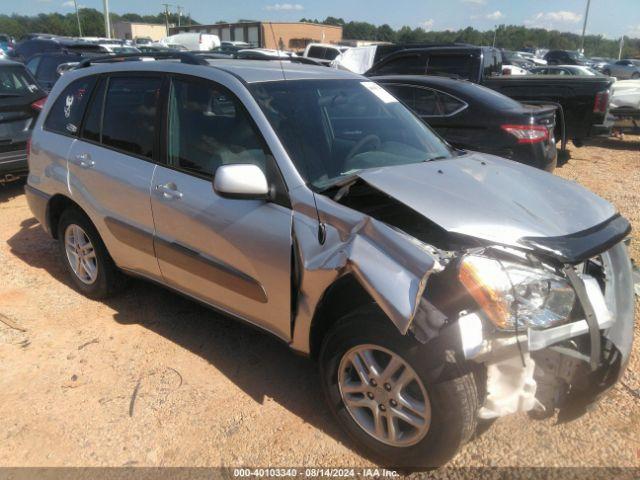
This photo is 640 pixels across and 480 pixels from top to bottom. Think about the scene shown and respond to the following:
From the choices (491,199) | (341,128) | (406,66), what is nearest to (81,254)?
(341,128)

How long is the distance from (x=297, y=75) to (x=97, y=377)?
217 centimetres

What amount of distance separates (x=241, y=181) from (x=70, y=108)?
2.16 meters

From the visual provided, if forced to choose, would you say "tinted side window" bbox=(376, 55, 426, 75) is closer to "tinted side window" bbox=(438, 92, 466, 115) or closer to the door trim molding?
"tinted side window" bbox=(438, 92, 466, 115)

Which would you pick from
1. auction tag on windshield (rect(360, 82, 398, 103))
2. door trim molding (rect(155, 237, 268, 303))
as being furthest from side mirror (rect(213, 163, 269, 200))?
auction tag on windshield (rect(360, 82, 398, 103))

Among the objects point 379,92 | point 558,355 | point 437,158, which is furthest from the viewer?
point 379,92

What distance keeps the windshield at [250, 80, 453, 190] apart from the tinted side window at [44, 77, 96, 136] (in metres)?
1.64

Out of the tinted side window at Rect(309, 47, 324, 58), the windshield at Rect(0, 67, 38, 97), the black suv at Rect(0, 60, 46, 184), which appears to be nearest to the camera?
the black suv at Rect(0, 60, 46, 184)

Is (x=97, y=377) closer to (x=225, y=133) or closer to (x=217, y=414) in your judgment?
(x=217, y=414)

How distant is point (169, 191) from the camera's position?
10.1 feet

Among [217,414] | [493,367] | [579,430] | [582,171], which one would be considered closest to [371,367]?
[493,367]

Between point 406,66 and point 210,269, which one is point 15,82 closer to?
point 210,269

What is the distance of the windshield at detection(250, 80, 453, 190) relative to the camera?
2.77 m

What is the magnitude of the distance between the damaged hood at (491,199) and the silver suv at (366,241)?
0.04 ft

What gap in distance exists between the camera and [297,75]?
127 inches
